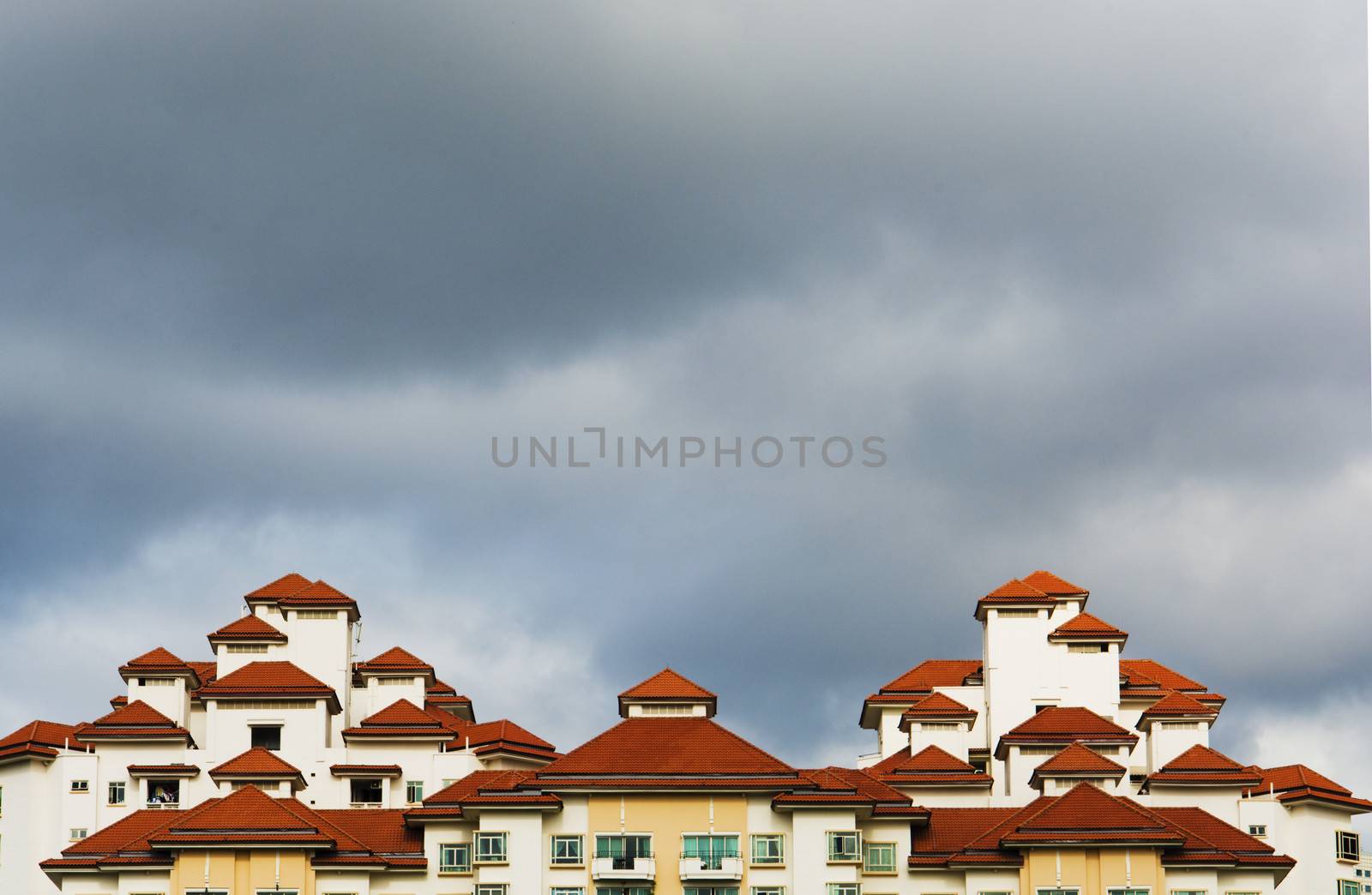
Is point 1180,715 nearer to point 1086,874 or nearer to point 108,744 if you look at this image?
point 1086,874

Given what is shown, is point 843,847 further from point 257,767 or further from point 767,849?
point 257,767

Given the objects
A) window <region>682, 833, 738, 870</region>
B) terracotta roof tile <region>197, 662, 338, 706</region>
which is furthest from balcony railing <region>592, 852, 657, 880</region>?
terracotta roof tile <region>197, 662, 338, 706</region>

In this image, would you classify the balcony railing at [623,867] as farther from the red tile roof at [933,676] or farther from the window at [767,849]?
the red tile roof at [933,676]

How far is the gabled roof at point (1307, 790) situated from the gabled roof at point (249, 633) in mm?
44554

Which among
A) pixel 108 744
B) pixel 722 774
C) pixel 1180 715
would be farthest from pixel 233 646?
pixel 1180 715

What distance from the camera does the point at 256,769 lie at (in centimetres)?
10094

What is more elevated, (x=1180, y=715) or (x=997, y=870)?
(x=1180, y=715)

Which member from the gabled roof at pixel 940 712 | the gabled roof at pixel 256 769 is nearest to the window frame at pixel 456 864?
the gabled roof at pixel 256 769

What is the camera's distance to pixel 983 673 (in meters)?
117

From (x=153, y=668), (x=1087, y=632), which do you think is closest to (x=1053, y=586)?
(x=1087, y=632)

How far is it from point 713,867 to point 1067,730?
2015 cm

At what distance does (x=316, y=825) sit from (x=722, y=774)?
15772 millimetres

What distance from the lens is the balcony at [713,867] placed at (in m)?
92.8

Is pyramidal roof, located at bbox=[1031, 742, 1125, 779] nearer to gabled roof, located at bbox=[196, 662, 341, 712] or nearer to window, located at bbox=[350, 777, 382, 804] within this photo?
window, located at bbox=[350, 777, 382, 804]
